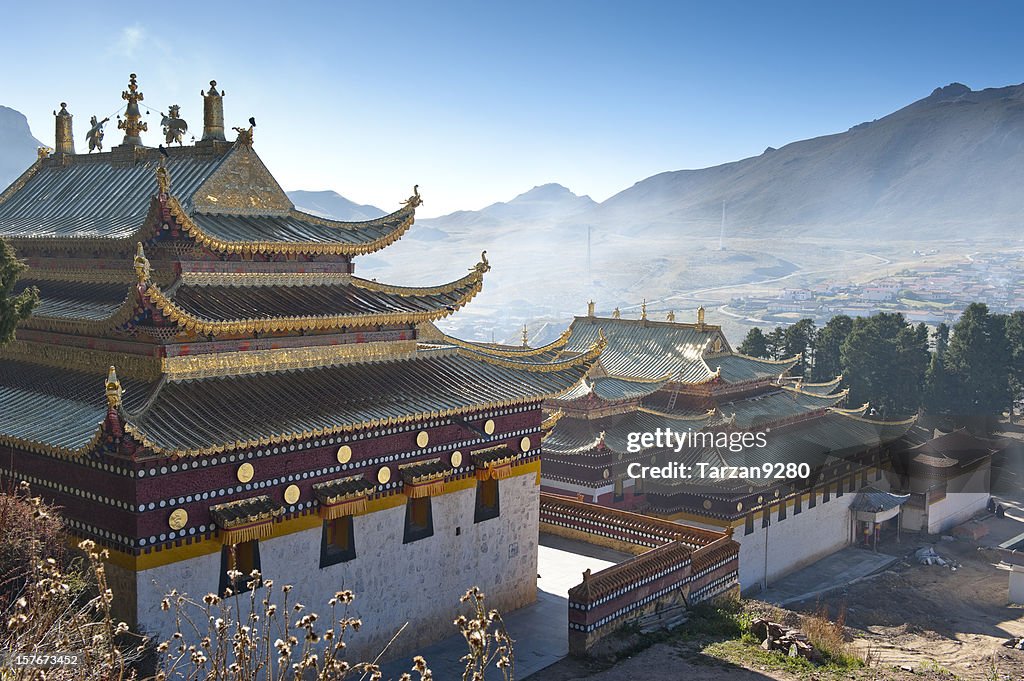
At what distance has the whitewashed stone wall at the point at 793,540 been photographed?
32.5 m

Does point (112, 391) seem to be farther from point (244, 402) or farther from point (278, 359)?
point (278, 359)

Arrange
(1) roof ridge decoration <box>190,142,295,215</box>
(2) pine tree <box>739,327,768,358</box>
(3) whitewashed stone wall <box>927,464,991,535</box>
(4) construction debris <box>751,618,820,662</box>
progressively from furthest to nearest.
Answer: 1. (2) pine tree <box>739,327,768,358</box>
2. (3) whitewashed stone wall <box>927,464,991,535</box>
3. (4) construction debris <box>751,618,820,662</box>
4. (1) roof ridge decoration <box>190,142,295,215</box>

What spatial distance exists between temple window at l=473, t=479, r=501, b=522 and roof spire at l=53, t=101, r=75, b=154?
1169 centimetres

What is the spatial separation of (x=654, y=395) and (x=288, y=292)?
23.0m

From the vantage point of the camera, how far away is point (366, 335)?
60.5 feet

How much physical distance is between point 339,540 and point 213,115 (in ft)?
28.7

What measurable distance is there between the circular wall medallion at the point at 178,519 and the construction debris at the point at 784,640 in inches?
461

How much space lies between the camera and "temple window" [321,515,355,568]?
16.7 m

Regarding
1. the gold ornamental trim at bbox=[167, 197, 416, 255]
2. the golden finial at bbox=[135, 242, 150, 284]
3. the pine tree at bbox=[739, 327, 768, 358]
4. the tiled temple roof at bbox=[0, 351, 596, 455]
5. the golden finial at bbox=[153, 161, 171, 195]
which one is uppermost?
the golden finial at bbox=[153, 161, 171, 195]

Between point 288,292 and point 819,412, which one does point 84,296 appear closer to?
point 288,292

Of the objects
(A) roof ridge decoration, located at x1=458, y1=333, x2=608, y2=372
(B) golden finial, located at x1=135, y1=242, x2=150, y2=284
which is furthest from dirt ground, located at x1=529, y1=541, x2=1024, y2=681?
(B) golden finial, located at x1=135, y1=242, x2=150, y2=284

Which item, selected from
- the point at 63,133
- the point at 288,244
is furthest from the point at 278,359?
the point at 63,133

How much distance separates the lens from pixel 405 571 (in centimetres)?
1797

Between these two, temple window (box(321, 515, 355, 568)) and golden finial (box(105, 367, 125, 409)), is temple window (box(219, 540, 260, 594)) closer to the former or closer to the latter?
temple window (box(321, 515, 355, 568))
